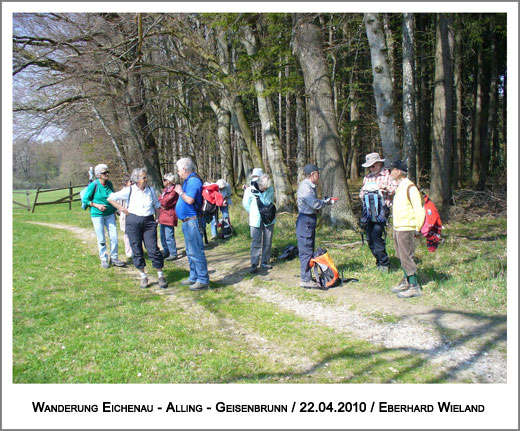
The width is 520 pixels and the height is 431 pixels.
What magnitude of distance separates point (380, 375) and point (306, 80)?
Answer: 8511 millimetres

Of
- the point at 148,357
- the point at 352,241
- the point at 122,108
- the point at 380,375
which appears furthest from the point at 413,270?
the point at 122,108

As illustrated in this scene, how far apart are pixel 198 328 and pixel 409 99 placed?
8860 millimetres

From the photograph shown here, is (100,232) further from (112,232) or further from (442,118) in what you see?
(442,118)

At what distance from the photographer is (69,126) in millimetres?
15727

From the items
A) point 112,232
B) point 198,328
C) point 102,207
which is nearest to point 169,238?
point 112,232

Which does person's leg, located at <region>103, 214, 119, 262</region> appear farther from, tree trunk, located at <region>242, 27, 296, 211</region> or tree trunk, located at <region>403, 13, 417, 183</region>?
tree trunk, located at <region>403, 13, 417, 183</region>

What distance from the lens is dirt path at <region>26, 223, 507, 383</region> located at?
425cm

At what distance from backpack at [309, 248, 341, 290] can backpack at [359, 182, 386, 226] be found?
103 cm

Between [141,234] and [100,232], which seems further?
[100,232]

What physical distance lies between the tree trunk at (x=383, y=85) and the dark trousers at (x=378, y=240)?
256 cm

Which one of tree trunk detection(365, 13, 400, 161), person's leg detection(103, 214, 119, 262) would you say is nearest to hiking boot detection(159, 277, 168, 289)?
person's leg detection(103, 214, 119, 262)

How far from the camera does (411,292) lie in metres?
6.16

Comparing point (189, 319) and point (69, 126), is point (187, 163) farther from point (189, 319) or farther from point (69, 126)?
point (69, 126)

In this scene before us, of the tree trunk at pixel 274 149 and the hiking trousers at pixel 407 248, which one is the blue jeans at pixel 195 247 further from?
the tree trunk at pixel 274 149
